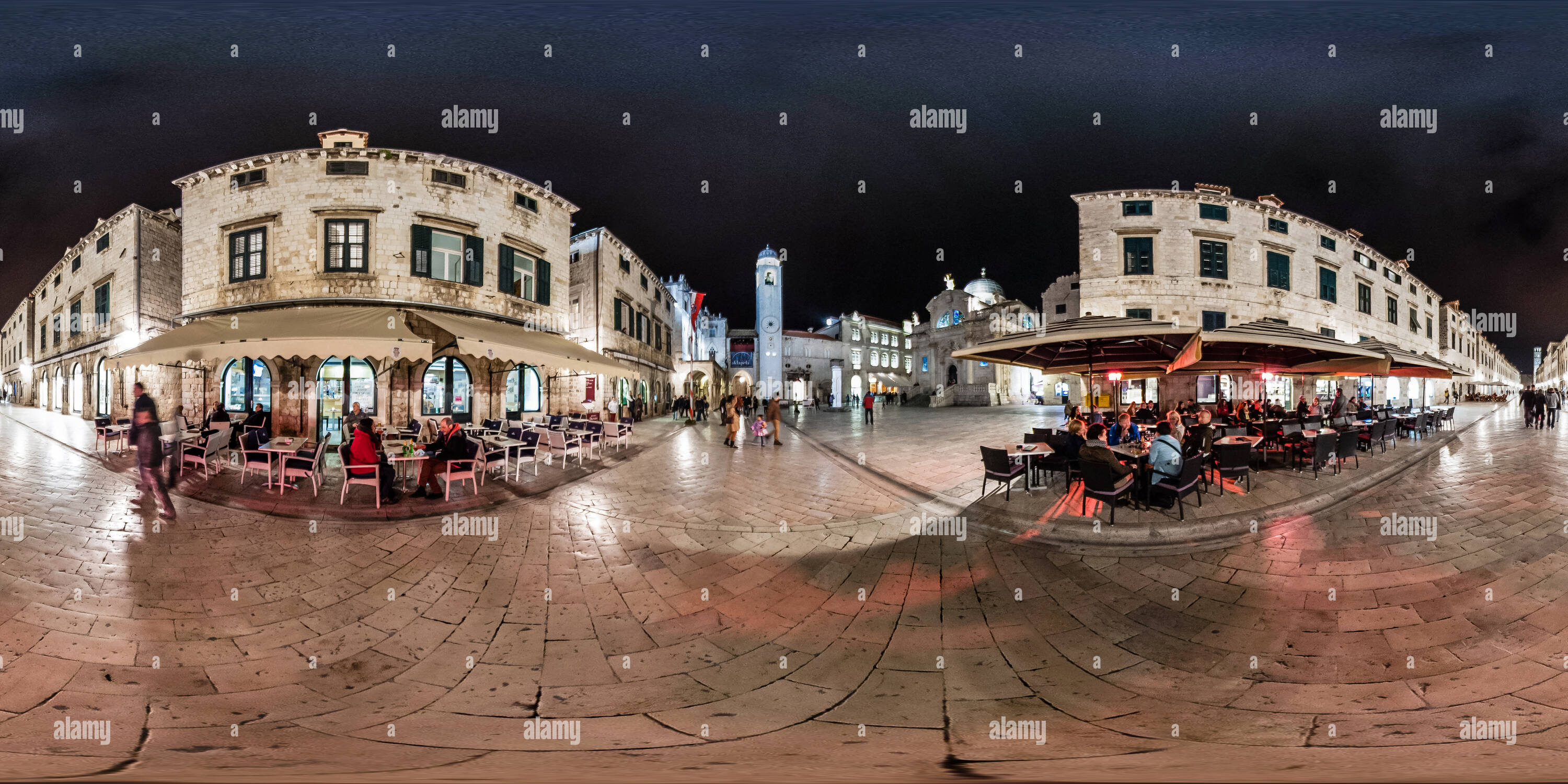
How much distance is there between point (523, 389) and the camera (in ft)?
58.0

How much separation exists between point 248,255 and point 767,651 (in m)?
18.8

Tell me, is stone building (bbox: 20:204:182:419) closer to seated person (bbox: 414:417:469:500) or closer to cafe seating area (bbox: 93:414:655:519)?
cafe seating area (bbox: 93:414:655:519)

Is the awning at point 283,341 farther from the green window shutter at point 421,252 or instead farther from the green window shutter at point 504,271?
the green window shutter at point 504,271

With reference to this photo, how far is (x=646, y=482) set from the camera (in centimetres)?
922

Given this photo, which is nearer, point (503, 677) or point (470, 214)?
point (503, 677)

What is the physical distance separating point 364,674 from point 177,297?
2408cm

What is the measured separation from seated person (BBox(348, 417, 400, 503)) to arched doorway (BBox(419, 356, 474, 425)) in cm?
868

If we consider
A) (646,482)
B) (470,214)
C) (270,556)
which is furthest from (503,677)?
(470,214)

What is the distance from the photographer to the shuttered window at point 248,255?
14664 millimetres

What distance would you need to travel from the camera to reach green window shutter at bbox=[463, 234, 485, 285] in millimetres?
15914

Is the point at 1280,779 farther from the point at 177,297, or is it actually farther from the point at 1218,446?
Answer: the point at 177,297

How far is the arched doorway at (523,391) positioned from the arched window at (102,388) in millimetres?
16857

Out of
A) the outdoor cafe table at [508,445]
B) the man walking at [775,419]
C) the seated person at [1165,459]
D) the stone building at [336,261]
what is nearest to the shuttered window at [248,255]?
the stone building at [336,261]

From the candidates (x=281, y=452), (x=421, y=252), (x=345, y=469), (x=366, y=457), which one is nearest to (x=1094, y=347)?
(x=366, y=457)
